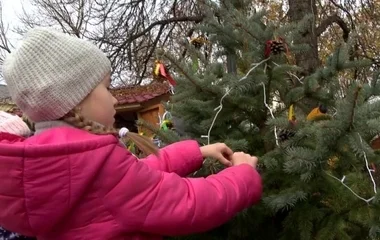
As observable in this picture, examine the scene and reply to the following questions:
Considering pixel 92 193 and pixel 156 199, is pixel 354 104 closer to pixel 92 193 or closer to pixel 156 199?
pixel 156 199

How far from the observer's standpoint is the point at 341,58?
2.03 m

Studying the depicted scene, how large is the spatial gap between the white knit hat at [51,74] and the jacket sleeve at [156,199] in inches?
8.3

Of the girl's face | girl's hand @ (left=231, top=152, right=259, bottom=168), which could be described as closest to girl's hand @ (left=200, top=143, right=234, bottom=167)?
girl's hand @ (left=231, top=152, right=259, bottom=168)

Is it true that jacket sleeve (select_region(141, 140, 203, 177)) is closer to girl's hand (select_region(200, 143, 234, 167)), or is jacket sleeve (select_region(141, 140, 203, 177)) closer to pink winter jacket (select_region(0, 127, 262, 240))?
girl's hand (select_region(200, 143, 234, 167))

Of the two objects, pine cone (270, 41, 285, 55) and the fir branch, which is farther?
pine cone (270, 41, 285, 55)

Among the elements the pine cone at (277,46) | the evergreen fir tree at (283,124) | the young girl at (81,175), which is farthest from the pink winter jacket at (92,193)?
the pine cone at (277,46)

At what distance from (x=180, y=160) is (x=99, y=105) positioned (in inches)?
15.3

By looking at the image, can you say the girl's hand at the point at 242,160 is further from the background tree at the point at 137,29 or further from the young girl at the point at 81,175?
the background tree at the point at 137,29

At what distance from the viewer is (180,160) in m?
1.81

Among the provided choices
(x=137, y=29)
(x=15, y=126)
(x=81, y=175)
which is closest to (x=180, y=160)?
(x=81, y=175)

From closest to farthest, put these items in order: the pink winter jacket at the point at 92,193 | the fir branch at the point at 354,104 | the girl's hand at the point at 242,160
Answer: the pink winter jacket at the point at 92,193
the fir branch at the point at 354,104
the girl's hand at the point at 242,160

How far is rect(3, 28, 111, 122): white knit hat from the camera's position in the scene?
4.89 ft

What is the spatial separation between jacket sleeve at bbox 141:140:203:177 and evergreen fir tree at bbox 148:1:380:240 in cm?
12

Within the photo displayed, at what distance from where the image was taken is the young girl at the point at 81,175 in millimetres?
1397
